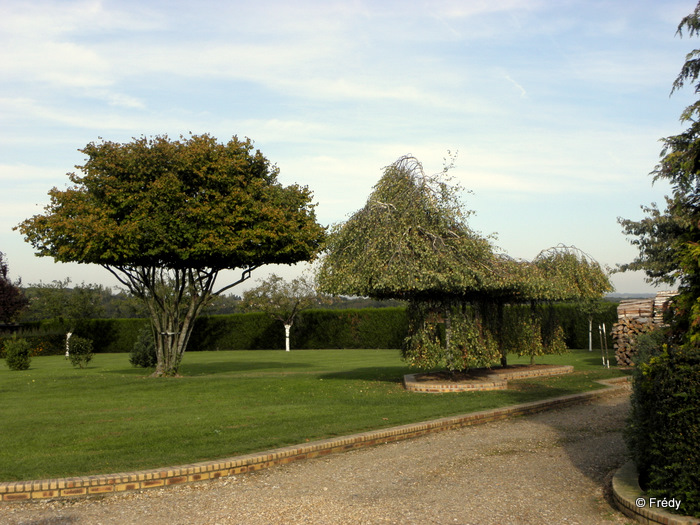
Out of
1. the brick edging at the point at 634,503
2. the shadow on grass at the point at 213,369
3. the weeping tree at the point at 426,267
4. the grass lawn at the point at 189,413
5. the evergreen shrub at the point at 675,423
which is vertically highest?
the weeping tree at the point at 426,267

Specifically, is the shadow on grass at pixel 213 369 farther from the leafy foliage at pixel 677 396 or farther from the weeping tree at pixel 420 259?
the leafy foliage at pixel 677 396

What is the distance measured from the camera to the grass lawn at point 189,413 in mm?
7762

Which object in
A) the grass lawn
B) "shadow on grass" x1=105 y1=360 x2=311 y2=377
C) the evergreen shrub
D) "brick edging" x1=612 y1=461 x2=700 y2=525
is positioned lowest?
"shadow on grass" x1=105 y1=360 x2=311 y2=377

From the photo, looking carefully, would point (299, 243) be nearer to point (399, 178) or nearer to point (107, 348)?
point (399, 178)

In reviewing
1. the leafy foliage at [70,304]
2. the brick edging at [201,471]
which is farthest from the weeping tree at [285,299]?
the brick edging at [201,471]

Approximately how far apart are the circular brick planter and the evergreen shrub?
8.50 meters

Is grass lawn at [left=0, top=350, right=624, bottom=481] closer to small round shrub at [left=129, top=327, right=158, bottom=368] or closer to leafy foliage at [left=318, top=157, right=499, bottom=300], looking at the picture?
leafy foliage at [left=318, top=157, right=499, bottom=300]

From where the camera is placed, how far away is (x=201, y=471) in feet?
22.4

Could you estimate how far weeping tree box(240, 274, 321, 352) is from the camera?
136 feet

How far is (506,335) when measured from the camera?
685 inches

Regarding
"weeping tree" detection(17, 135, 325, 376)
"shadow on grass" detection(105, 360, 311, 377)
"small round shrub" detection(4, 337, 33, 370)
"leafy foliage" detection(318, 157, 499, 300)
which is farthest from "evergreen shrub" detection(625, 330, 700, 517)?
"small round shrub" detection(4, 337, 33, 370)

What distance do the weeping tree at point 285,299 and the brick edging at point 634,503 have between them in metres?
35.5

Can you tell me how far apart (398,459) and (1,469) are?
452 cm

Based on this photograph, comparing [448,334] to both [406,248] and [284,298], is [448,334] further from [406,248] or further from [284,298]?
[284,298]
